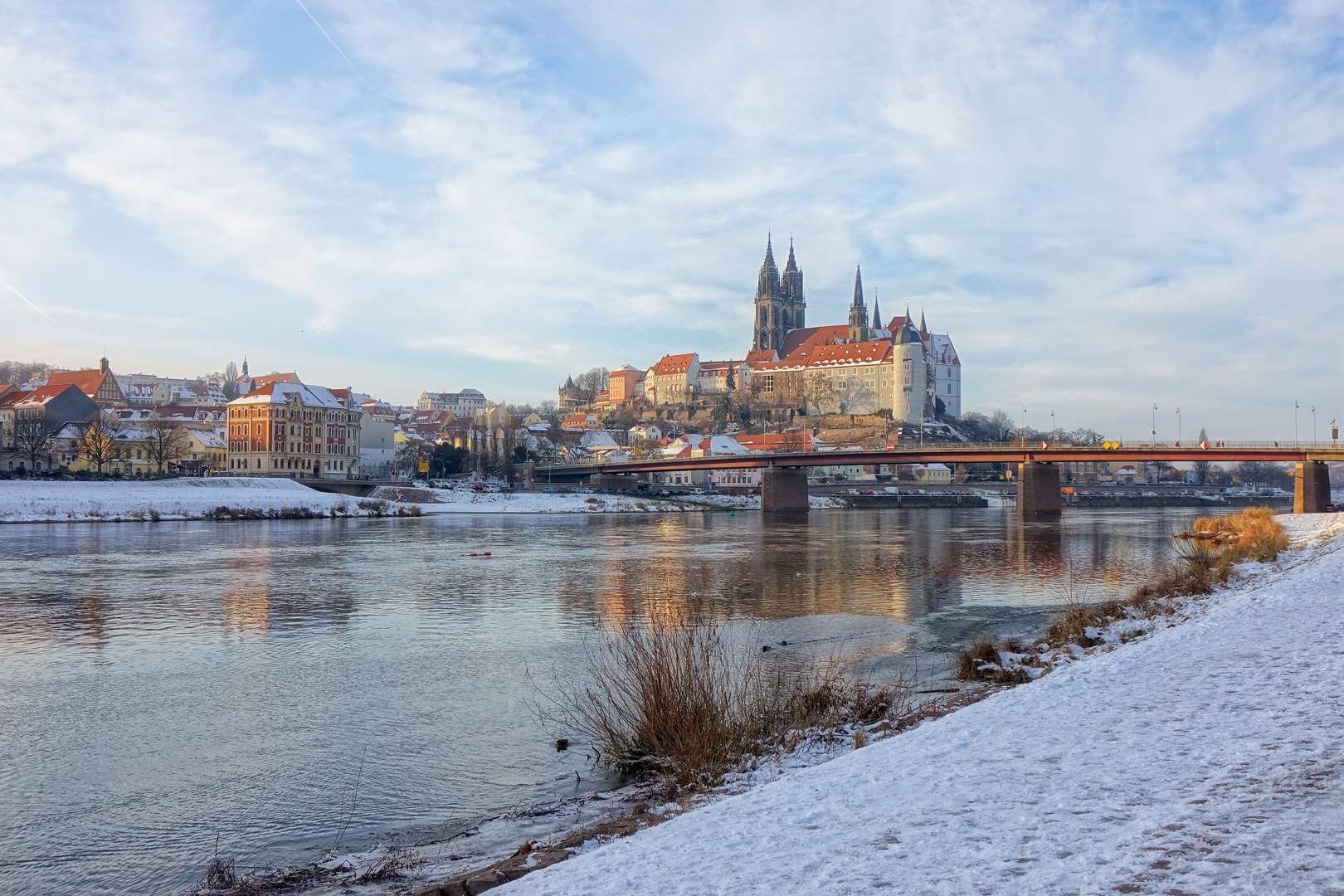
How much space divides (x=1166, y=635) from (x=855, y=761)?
7.18m

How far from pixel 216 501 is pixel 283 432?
1376 inches

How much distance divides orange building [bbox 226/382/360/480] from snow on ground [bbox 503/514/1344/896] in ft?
310

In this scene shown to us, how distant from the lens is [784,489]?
89.1 m

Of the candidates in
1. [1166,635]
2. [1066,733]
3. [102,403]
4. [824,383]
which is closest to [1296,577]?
[1166,635]

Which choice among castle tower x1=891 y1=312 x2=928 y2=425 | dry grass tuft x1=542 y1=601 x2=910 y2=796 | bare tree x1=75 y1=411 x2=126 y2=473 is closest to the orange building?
bare tree x1=75 y1=411 x2=126 y2=473

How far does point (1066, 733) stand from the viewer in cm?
736

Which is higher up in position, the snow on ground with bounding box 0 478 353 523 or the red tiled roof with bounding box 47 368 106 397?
the red tiled roof with bounding box 47 368 106 397

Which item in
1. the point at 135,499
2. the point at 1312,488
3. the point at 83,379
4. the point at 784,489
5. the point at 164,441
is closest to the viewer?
the point at 135,499

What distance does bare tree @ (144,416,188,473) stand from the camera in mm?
94188

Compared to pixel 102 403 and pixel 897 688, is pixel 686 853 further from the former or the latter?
pixel 102 403

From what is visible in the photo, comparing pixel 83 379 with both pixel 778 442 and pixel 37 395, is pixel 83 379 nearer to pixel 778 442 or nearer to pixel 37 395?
pixel 37 395

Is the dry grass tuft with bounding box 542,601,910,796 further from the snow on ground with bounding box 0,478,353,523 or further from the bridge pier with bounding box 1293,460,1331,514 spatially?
the bridge pier with bounding box 1293,460,1331,514

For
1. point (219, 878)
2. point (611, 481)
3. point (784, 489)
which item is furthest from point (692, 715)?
point (611, 481)

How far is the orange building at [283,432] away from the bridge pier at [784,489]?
1635 inches
